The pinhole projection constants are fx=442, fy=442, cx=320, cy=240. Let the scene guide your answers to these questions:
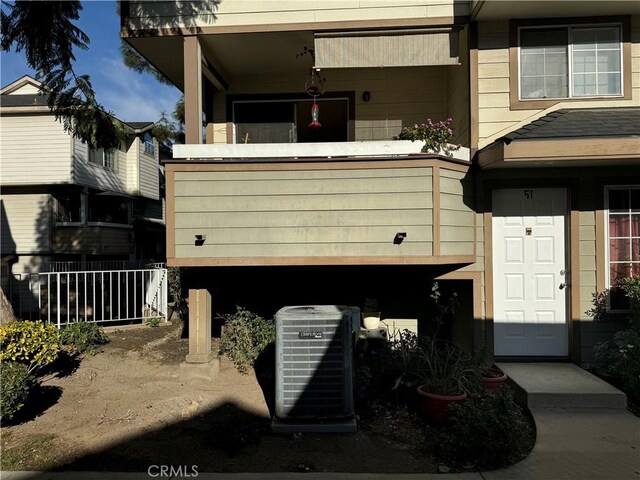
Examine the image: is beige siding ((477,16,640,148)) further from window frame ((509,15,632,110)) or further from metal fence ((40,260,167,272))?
metal fence ((40,260,167,272))

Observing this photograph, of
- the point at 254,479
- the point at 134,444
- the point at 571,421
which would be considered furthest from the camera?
the point at 571,421

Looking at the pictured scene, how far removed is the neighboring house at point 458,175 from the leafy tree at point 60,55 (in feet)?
4.75

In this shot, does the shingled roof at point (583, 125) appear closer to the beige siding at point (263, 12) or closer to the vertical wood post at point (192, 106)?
the beige siding at point (263, 12)

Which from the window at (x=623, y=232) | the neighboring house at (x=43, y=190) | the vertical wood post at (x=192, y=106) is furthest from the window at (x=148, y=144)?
the window at (x=623, y=232)

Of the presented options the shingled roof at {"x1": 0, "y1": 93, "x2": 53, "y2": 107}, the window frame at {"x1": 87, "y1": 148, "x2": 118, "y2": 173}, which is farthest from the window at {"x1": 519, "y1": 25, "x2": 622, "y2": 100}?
the shingled roof at {"x1": 0, "y1": 93, "x2": 53, "y2": 107}

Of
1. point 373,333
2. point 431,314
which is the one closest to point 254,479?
point 373,333

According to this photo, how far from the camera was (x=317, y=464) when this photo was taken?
3.66 metres

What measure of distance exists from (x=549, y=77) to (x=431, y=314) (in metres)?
3.76

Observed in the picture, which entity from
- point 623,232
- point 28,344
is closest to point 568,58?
point 623,232

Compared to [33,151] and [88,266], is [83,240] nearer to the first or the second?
[88,266]

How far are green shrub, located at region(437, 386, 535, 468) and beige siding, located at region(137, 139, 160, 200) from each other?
20174 mm

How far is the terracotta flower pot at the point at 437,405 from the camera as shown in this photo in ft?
13.9

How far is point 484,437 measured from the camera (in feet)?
11.8

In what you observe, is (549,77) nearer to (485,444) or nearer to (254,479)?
(485,444)
